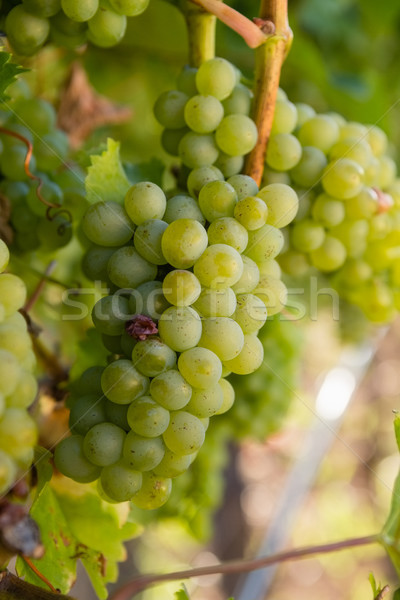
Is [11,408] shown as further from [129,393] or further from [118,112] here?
[118,112]

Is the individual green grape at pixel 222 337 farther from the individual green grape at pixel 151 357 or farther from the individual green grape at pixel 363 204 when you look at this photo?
the individual green grape at pixel 363 204

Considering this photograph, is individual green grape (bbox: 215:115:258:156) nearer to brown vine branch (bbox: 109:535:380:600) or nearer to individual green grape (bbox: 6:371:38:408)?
individual green grape (bbox: 6:371:38:408)

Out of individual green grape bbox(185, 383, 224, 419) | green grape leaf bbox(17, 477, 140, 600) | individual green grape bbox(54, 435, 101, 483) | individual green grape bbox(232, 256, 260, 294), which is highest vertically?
individual green grape bbox(232, 256, 260, 294)

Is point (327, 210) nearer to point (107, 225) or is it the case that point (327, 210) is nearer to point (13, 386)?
point (107, 225)

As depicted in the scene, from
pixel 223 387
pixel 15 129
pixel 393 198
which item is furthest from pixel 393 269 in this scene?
pixel 15 129

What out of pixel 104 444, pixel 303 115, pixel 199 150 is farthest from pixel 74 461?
pixel 303 115

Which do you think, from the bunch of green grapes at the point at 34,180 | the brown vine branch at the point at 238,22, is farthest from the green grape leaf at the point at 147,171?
the brown vine branch at the point at 238,22

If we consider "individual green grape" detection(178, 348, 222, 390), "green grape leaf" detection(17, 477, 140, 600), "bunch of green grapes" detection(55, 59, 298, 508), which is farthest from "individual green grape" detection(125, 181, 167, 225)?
"green grape leaf" detection(17, 477, 140, 600)
